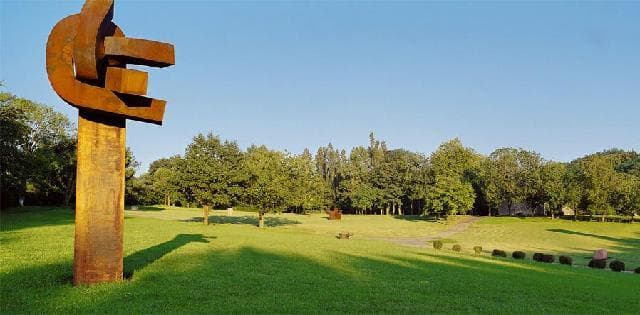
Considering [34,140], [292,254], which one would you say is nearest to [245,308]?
[292,254]

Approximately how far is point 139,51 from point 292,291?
656 centimetres

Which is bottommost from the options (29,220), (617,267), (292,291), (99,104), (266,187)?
(617,267)

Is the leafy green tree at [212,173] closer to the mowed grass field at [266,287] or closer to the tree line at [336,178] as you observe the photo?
the tree line at [336,178]

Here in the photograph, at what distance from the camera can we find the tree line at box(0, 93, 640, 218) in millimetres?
49938

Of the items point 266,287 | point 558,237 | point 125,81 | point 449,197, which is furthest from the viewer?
point 449,197

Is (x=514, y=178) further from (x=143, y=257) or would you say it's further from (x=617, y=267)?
(x=143, y=257)

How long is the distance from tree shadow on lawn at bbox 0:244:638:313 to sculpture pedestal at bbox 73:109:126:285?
2.00ft

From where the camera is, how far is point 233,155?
5331 centimetres

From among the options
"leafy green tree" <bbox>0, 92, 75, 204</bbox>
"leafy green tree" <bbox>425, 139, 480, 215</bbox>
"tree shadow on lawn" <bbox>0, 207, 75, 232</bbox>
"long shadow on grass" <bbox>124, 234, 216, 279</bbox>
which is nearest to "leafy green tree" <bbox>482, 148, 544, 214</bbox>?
"leafy green tree" <bbox>425, 139, 480, 215</bbox>

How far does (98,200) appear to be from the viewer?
11.1 metres

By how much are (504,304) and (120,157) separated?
9.75 meters

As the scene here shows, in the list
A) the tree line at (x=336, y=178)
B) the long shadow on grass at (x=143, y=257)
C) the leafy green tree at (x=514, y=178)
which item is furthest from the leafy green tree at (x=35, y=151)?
the leafy green tree at (x=514, y=178)

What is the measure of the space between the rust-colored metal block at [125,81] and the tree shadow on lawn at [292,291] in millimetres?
4376

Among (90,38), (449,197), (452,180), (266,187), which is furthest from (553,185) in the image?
(90,38)
